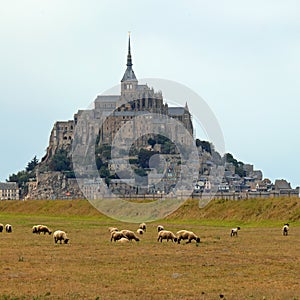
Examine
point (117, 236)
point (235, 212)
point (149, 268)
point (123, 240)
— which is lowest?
point (149, 268)

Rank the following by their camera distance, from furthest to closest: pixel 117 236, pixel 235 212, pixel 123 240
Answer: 1. pixel 235 212
2. pixel 117 236
3. pixel 123 240

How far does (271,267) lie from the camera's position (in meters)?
30.6

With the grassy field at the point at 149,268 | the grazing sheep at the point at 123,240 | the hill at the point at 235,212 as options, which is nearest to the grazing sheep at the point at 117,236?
the grassy field at the point at 149,268

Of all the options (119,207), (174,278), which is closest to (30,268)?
(174,278)

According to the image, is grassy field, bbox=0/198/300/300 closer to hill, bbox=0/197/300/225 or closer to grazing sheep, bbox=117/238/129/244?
grazing sheep, bbox=117/238/129/244

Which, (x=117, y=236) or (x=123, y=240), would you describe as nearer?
(x=123, y=240)

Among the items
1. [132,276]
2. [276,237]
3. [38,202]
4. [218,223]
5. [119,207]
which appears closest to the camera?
[132,276]

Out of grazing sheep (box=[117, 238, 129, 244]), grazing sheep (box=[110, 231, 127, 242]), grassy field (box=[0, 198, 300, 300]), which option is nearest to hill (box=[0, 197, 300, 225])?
grassy field (box=[0, 198, 300, 300])

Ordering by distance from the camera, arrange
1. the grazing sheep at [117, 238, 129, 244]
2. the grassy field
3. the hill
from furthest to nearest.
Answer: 1. the hill
2. the grazing sheep at [117, 238, 129, 244]
3. the grassy field

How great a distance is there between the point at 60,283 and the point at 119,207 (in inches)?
2637

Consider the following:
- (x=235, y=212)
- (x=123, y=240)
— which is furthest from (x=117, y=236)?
(x=235, y=212)

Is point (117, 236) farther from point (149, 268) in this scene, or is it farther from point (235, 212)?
point (235, 212)

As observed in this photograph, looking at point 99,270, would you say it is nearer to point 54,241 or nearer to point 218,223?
point 54,241

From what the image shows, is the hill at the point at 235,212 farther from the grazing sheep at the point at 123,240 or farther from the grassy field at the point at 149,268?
the grazing sheep at the point at 123,240
